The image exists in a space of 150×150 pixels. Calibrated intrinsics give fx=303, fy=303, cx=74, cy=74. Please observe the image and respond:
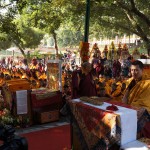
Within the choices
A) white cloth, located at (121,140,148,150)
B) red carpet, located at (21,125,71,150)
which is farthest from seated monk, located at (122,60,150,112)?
red carpet, located at (21,125,71,150)

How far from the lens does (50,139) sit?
271 inches

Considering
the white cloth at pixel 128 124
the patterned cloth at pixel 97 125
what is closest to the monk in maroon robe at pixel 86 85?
the patterned cloth at pixel 97 125

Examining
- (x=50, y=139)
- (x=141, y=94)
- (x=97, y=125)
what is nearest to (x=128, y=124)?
(x=97, y=125)

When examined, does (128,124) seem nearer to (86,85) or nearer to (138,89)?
(138,89)

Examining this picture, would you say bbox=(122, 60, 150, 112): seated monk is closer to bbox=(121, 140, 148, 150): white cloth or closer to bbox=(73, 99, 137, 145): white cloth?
bbox=(73, 99, 137, 145): white cloth

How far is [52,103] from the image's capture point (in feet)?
28.7

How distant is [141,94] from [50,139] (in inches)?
130

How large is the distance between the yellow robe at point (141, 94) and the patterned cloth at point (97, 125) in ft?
1.45

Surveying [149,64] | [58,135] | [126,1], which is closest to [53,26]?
[126,1]

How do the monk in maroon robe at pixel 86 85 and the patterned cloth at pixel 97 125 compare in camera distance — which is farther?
the monk in maroon robe at pixel 86 85

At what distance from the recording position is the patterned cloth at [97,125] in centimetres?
334

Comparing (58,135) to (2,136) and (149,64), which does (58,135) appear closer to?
(149,64)

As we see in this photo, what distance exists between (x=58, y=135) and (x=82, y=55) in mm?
2343

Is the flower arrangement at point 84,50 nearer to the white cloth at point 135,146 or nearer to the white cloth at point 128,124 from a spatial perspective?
the white cloth at point 128,124
